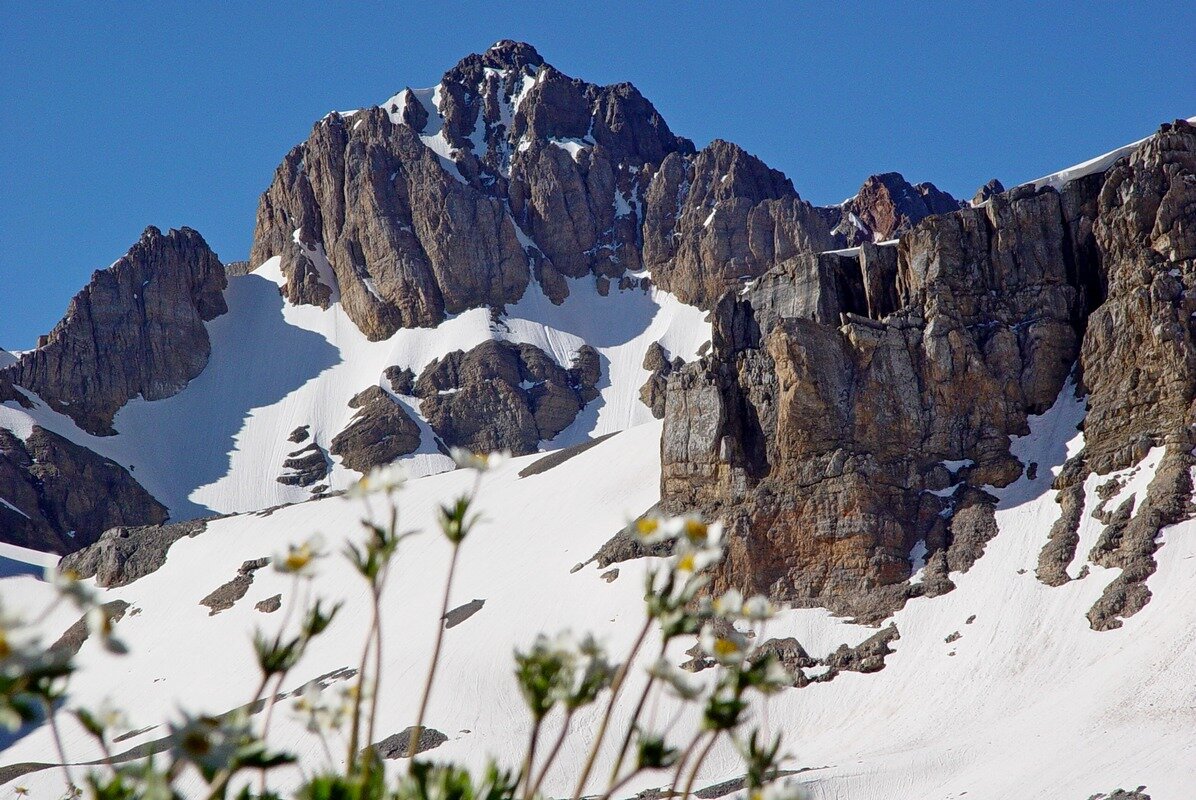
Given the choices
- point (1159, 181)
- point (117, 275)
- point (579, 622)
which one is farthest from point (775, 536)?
point (117, 275)

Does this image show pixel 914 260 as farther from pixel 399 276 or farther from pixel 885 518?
pixel 399 276

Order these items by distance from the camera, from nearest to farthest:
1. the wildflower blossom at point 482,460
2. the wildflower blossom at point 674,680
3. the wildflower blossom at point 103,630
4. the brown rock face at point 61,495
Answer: the wildflower blossom at point 103,630 < the wildflower blossom at point 674,680 < the wildflower blossom at point 482,460 < the brown rock face at point 61,495

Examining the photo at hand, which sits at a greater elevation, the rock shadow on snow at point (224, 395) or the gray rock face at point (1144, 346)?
the rock shadow on snow at point (224, 395)

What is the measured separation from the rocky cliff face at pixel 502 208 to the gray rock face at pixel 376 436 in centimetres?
2115

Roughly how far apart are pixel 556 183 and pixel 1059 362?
12734 cm

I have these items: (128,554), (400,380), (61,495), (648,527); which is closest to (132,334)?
(61,495)

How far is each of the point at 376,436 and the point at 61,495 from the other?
122 ft

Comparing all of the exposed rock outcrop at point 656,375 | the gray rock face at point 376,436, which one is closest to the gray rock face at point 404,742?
the gray rock face at point 376,436

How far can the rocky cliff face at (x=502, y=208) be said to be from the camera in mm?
160875

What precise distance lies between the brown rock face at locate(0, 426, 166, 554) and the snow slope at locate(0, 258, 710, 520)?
4.15m

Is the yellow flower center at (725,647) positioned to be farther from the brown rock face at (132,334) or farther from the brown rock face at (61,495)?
the brown rock face at (132,334)

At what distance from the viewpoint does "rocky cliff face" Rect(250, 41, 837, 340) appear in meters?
161

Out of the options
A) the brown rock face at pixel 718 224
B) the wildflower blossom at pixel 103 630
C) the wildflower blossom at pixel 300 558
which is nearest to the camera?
the wildflower blossom at pixel 103 630

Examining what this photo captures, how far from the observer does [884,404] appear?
59219 millimetres
